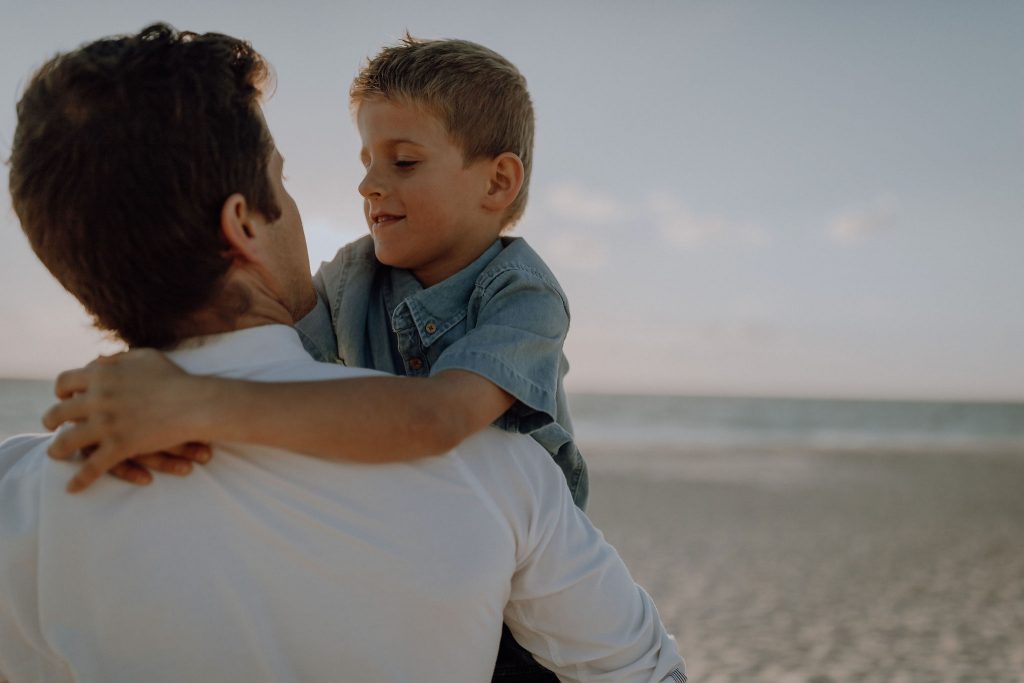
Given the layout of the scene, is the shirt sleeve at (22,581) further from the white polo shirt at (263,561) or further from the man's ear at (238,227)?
the man's ear at (238,227)

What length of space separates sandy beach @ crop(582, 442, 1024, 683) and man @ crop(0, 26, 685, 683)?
18.0ft

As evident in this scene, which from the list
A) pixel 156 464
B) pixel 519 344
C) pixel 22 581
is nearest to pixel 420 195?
pixel 519 344

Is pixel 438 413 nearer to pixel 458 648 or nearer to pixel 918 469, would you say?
pixel 458 648

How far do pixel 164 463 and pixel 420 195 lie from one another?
126 centimetres

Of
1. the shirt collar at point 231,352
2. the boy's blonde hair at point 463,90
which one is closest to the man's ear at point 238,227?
the shirt collar at point 231,352

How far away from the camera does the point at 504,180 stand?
245cm

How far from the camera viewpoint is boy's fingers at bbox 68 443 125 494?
1143 millimetres

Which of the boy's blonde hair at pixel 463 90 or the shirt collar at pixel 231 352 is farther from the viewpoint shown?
the boy's blonde hair at pixel 463 90

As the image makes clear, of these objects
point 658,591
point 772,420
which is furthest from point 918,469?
point 772,420

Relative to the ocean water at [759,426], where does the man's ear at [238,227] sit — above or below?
above

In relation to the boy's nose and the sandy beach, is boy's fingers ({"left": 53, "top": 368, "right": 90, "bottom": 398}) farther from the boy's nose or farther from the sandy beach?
the sandy beach

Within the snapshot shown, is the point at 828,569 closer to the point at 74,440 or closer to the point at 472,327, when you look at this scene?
the point at 472,327

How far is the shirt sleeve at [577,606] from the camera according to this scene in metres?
1.38

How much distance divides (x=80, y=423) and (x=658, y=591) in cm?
762
